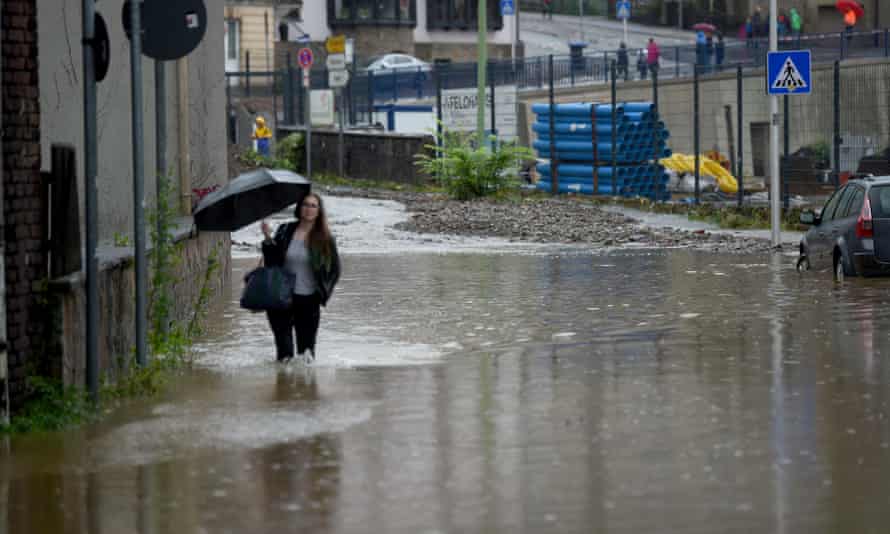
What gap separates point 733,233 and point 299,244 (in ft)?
51.7

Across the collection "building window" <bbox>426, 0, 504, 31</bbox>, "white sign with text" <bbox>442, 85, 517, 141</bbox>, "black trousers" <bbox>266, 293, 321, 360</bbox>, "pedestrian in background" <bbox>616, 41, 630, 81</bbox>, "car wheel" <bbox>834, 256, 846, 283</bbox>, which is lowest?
"car wheel" <bbox>834, 256, 846, 283</bbox>

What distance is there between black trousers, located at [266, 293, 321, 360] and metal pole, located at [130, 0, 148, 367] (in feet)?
3.95

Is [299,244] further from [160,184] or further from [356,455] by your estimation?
[356,455]

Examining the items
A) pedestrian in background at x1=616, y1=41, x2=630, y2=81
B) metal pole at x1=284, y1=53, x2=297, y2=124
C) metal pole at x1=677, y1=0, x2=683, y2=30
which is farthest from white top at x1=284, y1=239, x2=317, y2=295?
metal pole at x1=677, y1=0, x2=683, y2=30

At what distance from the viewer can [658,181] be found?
3656cm

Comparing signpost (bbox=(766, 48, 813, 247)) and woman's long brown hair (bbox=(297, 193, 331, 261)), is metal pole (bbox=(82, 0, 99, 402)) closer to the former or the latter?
woman's long brown hair (bbox=(297, 193, 331, 261))

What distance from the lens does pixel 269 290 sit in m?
13.2

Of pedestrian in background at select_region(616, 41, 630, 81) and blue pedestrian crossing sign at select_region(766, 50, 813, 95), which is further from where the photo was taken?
pedestrian in background at select_region(616, 41, 630, 81)

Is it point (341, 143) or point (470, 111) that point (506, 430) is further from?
point (341, 143)

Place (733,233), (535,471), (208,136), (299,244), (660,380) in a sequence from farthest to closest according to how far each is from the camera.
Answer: (733,233) < (208,136) < (299,244) < (660,380) < (535,471)

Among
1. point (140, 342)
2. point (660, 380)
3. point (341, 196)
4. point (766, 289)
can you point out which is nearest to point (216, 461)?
point (140, 342)

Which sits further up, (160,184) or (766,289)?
(160,184)

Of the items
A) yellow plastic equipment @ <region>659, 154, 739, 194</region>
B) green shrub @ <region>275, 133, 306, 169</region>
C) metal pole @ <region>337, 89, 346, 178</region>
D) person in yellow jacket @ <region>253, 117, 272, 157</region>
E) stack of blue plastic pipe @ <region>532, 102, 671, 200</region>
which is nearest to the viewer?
stack of blue plastic pipe @ <region>532, 102, 671, 200</region>

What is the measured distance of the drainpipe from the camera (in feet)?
59.9
